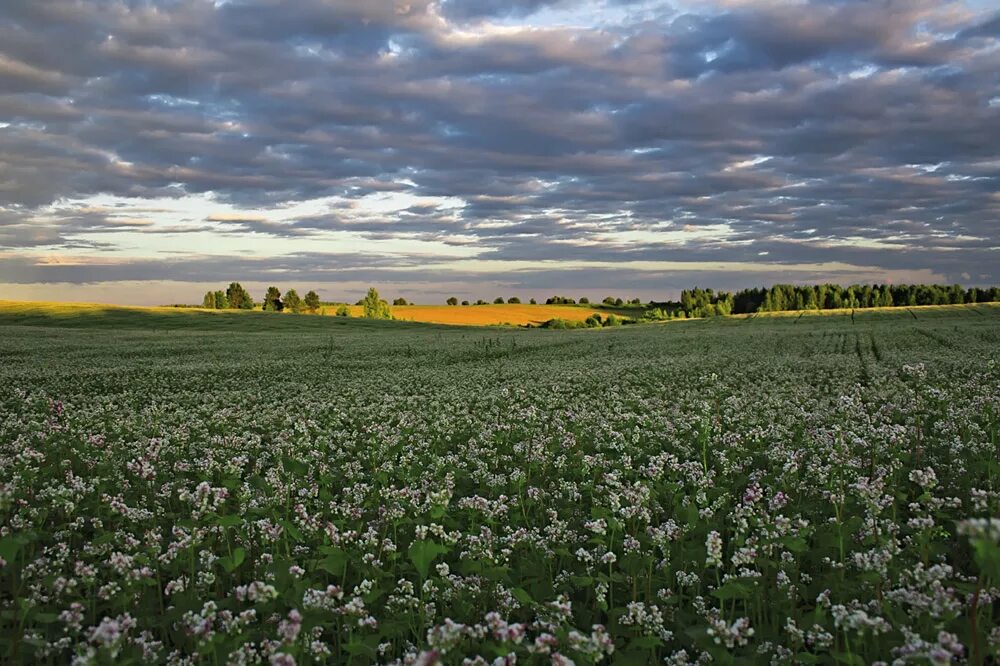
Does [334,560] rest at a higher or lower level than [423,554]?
lower

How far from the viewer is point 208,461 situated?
969cm

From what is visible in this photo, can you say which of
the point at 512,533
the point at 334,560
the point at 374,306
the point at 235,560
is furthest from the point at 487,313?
the point at 235,560

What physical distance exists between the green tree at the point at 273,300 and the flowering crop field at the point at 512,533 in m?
165

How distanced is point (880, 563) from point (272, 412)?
14449 mm

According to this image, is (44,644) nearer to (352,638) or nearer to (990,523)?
(352,638)

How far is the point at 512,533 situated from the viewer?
7301 millimetres

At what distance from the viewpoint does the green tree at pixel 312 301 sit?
174 m

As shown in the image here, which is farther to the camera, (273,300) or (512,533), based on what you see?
(273,300)

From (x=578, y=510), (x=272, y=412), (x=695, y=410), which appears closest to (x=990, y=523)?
(x=578, y=510)

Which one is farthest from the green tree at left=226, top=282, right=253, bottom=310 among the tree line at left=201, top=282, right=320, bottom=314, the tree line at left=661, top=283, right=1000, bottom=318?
the tree line at left=661, top=283, right=1000, bottom=318

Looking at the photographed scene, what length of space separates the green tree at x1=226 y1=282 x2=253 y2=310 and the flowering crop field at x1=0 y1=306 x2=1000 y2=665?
17656 centimetres

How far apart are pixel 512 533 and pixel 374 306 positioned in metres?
159

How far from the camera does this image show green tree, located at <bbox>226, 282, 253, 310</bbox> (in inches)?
7259

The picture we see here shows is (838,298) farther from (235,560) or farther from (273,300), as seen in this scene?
(235,560)
